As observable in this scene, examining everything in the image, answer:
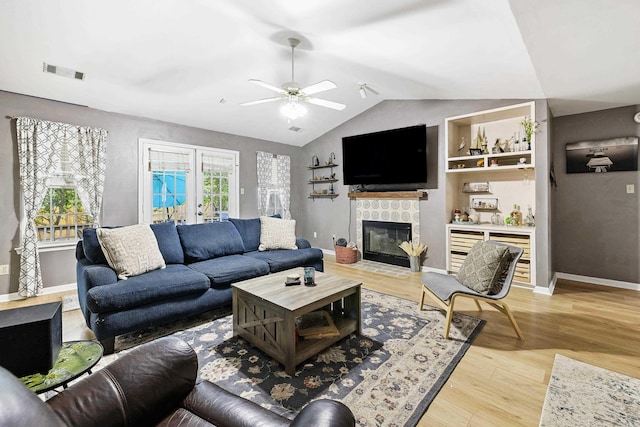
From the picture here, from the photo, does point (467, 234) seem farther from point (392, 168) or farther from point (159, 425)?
point (159, 425)

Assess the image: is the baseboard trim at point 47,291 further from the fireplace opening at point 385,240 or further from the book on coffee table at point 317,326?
the fireplace opening at point 385,240

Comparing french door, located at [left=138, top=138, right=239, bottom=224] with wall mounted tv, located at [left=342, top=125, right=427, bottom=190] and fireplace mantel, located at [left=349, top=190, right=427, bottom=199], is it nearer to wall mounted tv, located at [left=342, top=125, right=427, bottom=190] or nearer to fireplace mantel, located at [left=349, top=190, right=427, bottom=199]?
wall mounted tv, located at [left=342, top=125, right=427, bottom=190]

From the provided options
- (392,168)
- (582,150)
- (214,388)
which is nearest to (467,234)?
(392,168)

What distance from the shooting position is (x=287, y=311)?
1.98 m

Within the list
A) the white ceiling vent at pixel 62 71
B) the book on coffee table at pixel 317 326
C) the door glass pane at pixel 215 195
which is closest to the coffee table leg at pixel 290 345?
the book on coffee table at pixel 317 326

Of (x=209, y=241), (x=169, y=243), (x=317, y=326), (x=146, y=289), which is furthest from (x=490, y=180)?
(x=146, y=289)

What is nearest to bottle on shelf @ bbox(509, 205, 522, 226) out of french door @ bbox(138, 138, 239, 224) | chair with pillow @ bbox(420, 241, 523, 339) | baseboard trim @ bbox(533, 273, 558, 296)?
baseboard trim @ bbox(533, 273, 558, 296)

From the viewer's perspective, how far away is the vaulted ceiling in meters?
2.25

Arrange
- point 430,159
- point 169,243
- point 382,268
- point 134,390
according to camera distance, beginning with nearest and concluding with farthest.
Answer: point 134,390 → point 169,243 → point 430,159 → point 382,268

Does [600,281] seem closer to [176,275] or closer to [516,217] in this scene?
[516,217]

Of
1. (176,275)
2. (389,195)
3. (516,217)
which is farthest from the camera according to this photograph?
(389,195)

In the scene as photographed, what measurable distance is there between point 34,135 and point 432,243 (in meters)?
5.54

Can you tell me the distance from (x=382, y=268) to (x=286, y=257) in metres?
1.92

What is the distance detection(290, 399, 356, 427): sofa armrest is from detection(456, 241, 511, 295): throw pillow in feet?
7.13
